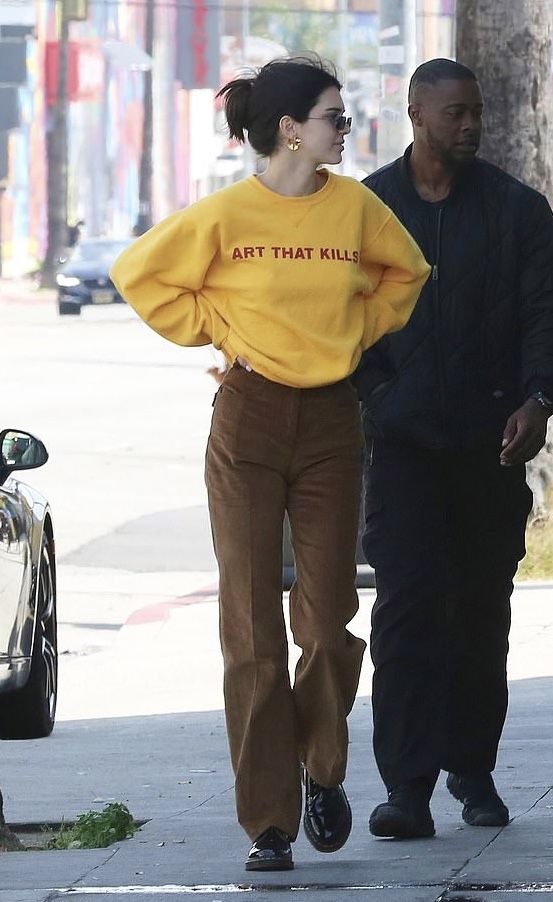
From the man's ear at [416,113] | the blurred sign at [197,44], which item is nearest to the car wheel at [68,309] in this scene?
the blurred sign at [197,44]

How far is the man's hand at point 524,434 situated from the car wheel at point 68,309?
3287 centimetres

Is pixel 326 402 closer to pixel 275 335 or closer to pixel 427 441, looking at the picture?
pixel 275 335

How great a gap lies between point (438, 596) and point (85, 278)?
1293 inches

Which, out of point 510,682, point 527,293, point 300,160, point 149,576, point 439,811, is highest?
point 300,160

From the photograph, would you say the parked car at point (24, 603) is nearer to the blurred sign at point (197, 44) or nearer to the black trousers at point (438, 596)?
the black trousers at point (438, 596)

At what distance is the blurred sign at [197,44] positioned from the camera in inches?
1857

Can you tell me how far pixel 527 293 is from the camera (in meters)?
5.24

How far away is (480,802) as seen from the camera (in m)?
5.36

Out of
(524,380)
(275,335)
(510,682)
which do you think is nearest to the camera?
(275,335)

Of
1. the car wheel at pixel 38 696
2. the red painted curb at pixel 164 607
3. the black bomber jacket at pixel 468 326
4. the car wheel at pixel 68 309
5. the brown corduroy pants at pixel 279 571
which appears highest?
the black bomber jacket at pixel 468 326

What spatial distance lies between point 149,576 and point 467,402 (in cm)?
800

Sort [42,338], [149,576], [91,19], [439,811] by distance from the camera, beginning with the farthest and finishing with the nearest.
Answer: [91,19] → [42,338] → [149,576] → [439,811]

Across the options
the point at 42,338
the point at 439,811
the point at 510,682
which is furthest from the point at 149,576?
the point at 42,338

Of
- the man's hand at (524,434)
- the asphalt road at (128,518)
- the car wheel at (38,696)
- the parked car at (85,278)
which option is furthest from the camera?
the parked car at (85,278)
